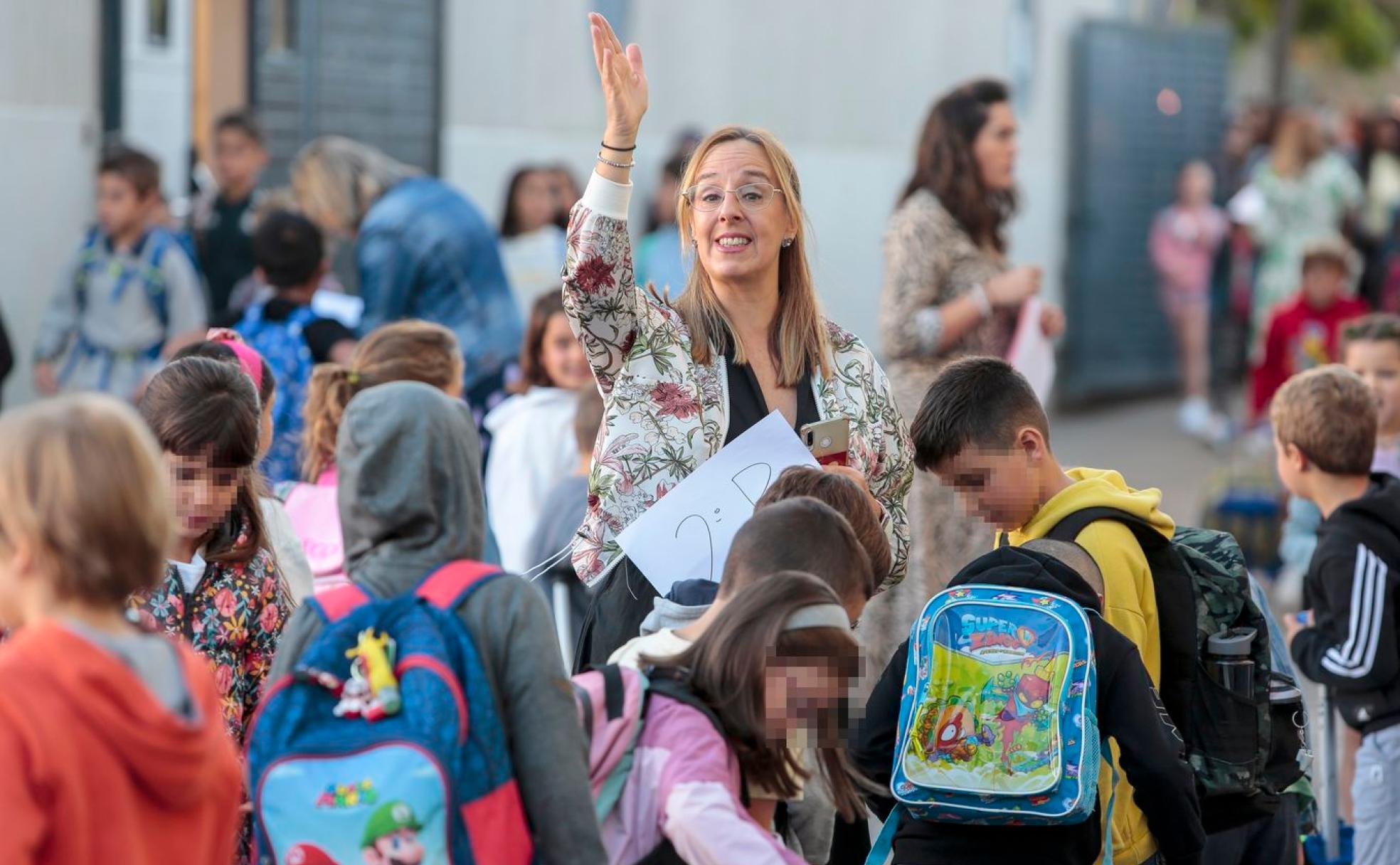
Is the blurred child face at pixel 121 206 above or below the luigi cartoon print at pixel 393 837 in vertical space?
above

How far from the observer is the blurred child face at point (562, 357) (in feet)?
20.3

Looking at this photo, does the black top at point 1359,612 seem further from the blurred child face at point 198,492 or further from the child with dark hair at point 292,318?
the child with dark hair at point 292,318

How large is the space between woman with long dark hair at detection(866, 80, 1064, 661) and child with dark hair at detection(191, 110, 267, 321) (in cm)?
399

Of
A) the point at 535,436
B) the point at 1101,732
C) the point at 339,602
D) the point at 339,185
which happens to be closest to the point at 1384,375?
the point at 535,436

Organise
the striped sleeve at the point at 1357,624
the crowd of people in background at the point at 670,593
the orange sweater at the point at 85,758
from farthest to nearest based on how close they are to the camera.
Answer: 1. the striped sleeve at the point at 1357,624
2. the crowd of people in background at the point at 670,593
3. the orange sweater at the point at 85,758

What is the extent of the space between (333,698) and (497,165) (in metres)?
8.37

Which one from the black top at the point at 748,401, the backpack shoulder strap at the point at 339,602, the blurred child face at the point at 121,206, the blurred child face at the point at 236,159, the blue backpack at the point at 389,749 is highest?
the blurred child face at the point at 236,159

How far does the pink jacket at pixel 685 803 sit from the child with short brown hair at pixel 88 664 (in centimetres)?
66

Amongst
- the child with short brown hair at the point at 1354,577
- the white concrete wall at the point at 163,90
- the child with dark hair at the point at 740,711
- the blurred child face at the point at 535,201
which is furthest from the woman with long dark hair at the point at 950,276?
the white concrete wall at the point at 163,90

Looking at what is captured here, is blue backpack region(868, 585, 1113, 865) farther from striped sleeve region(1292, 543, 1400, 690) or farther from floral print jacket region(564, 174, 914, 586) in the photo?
striped sleeve region(1292, 543, 1400, 690)

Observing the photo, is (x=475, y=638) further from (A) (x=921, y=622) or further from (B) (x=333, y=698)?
(A) (x=921, y=622)

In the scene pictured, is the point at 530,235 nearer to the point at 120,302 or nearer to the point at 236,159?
the point at 236,159

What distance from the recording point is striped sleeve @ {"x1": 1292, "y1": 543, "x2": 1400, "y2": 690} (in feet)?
14.5

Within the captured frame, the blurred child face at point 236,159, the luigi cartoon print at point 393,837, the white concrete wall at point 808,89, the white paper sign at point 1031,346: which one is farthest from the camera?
the white concrete wall at point 808,89
